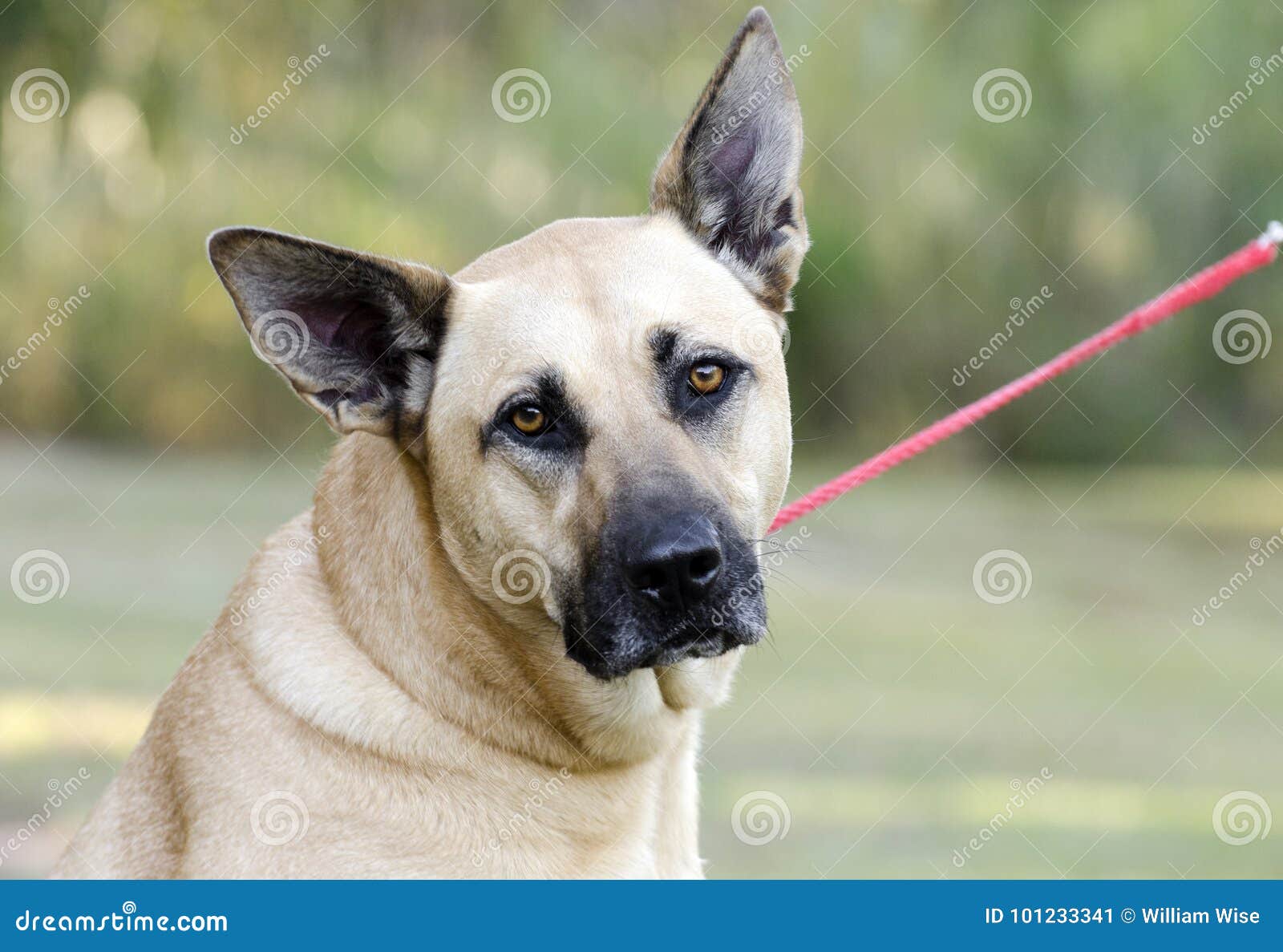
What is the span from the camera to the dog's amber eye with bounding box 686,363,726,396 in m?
3.29

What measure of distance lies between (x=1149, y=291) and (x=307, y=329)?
14.7 metres

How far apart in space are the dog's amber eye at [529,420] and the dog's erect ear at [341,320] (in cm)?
30

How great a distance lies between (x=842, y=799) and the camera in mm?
7492

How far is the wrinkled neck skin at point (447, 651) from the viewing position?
124 inches
